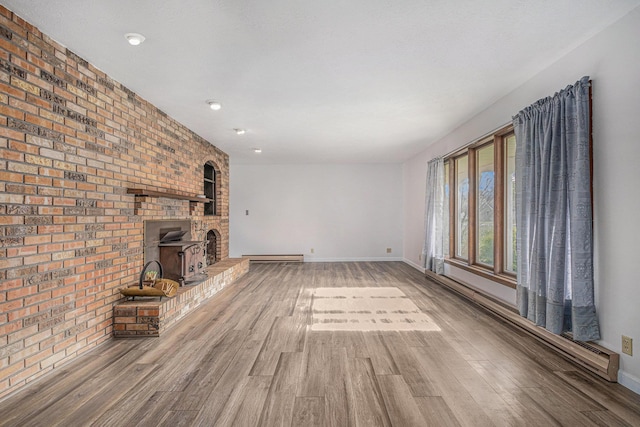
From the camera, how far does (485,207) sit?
14.3ft

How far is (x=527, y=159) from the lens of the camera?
9.82 feet

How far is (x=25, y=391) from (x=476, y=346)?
333cm

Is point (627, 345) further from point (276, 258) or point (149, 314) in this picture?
point (276, 258)

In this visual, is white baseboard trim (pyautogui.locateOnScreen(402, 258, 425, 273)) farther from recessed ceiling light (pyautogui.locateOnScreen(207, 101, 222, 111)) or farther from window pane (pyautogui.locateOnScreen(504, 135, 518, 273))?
recessed ceiling light (pyautogui.locateOnScreen(207, 101, 222, 111))

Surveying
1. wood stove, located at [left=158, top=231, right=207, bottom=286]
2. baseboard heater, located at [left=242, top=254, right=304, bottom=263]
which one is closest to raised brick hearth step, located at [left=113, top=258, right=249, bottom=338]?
wood stove, located at [left=158, top=231, right=207, bottom=286]

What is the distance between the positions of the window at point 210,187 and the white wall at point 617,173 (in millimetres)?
5532

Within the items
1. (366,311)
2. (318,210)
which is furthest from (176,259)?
(318,210)

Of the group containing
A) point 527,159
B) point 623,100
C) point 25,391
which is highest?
point 623,100

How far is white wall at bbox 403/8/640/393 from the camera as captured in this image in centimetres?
206

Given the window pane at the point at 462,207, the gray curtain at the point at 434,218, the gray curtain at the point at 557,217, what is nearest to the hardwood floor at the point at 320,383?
the gray curtain at the point at 557,217

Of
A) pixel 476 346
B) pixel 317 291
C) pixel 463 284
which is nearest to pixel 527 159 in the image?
pixel 476 346

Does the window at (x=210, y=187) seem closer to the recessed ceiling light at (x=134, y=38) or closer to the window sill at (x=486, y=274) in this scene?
the recessed ceiling light at (x=134, y=38)

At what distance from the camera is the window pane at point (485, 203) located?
13.8 ft

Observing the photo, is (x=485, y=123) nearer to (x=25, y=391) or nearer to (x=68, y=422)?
(x=68, y=422)
